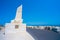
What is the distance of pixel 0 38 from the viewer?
6297 mm

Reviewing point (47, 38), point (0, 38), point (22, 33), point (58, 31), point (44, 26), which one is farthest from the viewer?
point (58, 31)

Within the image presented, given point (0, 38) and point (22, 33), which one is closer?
point (22, 33)

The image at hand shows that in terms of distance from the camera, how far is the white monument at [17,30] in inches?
233

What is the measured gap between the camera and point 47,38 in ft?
25.2

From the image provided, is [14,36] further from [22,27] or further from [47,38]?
[47,38]

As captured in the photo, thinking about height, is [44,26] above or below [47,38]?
above

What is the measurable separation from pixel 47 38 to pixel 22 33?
2.30 metres

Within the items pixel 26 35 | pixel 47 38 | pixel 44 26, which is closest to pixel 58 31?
pixel 44 26

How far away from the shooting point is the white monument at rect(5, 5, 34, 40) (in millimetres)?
5906

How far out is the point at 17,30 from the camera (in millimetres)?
5938

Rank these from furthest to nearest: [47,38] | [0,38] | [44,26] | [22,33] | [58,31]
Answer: [58,31] → [44,26] → [47,38] → [0,38] → [22,33]

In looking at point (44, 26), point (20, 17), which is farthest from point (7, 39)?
point (44, 26)

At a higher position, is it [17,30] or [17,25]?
[17,25]

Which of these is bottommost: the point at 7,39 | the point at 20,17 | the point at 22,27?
the point at 7,39
